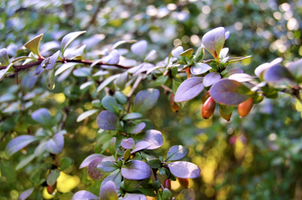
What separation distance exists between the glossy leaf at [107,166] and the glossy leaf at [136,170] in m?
0.03

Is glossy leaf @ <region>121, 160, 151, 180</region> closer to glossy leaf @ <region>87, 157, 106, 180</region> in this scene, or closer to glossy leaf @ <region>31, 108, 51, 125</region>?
glossy leaf @ <region>87, 157, 106, 180</region>

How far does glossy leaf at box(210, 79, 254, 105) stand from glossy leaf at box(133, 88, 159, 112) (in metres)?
0.25

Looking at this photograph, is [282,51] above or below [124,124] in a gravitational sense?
below

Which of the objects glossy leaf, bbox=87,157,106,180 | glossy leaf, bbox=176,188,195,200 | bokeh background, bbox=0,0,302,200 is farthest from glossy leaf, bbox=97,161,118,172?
bokeh background, bbox=0,0,302,200

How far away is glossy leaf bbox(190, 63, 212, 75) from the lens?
1.58ft

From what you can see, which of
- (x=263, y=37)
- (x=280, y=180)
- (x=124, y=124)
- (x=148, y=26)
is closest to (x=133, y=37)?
(x=148, y=26)

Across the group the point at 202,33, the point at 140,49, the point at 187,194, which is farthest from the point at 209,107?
the point at 202,33

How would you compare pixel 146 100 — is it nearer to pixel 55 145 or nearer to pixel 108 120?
pixel 108 120

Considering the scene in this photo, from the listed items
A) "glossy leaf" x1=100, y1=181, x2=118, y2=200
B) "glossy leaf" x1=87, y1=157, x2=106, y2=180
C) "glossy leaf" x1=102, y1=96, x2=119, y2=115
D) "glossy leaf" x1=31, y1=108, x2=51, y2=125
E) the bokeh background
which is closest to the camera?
"glossy leaf" x1=100, y1=181, x2=118, y2=200

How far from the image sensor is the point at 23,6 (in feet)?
3.99

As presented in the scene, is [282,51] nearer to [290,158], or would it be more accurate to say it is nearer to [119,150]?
[290,158]

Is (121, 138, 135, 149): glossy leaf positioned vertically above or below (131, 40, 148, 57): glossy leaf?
below

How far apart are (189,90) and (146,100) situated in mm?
192

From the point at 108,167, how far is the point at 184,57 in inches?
11.4
